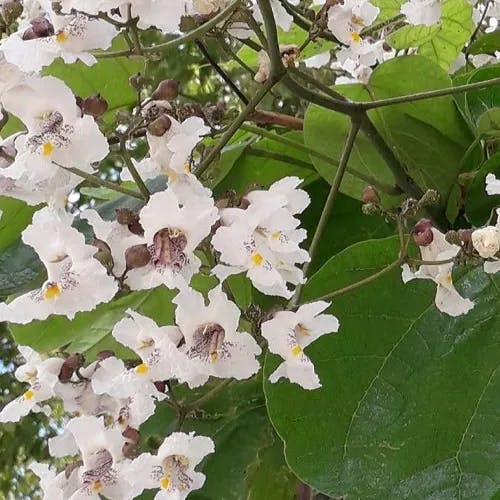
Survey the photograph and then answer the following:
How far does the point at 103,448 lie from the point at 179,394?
185 millimetres

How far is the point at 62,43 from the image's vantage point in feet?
1.20

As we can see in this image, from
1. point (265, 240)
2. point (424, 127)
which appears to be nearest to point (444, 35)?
point (424, 127)

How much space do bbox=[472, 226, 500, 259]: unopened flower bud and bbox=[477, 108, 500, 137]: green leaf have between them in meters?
0.15

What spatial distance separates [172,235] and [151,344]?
56 millimetres

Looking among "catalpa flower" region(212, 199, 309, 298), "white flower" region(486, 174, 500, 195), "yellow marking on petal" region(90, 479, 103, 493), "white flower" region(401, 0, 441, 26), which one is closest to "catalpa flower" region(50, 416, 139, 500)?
"yellow marking on petal" region(90, 479, 103, 493)

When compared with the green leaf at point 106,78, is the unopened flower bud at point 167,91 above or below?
above

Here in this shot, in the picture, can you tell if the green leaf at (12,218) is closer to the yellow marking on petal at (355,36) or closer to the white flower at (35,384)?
the white flower at (35,384)

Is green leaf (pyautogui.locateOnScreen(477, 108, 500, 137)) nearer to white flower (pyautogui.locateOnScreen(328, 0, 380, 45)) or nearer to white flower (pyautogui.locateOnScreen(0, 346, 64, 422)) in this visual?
white flower (pyautogui.locateOnScreen(328, 0, 380, 45))

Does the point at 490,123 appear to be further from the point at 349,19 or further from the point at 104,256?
the point at 104,256

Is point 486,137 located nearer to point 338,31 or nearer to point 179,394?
point 338,31

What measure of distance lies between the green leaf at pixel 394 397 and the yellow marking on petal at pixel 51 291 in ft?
0.43

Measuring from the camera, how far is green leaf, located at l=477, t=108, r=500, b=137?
51cm

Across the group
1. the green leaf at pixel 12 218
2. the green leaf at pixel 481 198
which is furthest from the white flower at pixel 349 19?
the green leaf at pixel 12 218

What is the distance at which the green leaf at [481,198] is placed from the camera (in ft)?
1.70
